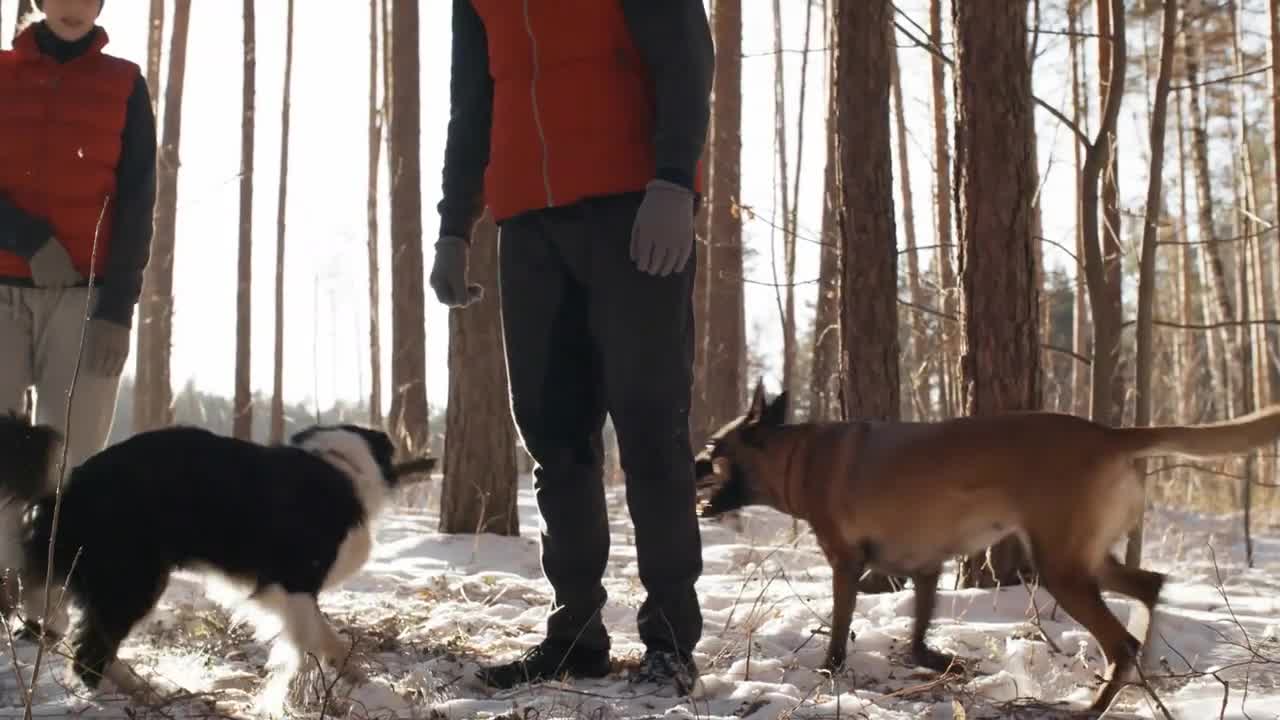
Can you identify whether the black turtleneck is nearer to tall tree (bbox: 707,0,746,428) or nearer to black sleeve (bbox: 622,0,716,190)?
black sleeve (bbox: 622,0,716,190)

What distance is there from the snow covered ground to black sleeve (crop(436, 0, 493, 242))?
4.90 ft

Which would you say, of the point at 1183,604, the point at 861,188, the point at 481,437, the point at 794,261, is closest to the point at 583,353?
the point at 861,188

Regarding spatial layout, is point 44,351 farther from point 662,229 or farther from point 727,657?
point 727,657

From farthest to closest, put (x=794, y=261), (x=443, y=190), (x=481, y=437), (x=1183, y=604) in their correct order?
(x=794, y=261)
(x=481, y=437)
(x=1183, y=604)
(x=443, y=190)

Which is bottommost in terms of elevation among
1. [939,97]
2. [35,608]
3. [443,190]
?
[35,608]

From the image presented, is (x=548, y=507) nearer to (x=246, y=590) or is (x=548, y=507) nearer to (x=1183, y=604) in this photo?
(x=246, y=590)

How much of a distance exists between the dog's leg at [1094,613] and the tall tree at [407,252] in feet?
30.6

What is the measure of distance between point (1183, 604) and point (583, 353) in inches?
130

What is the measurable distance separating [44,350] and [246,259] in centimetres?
1196

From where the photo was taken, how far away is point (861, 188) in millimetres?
5465

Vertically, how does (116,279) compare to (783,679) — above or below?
above

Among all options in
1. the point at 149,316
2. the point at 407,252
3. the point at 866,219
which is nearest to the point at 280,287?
the point at 149,316

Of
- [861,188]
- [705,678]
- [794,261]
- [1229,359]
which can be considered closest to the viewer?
[705,678]

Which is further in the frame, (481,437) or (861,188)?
(481,437)
